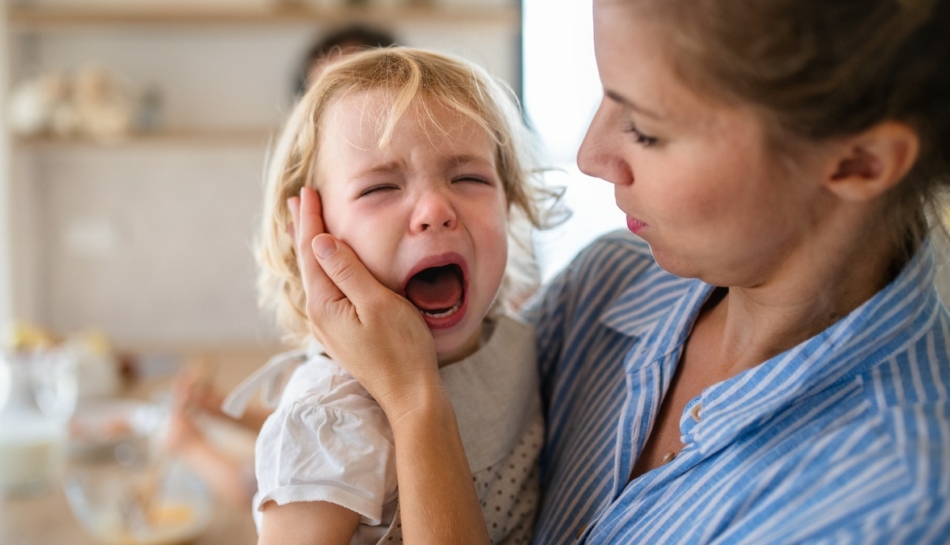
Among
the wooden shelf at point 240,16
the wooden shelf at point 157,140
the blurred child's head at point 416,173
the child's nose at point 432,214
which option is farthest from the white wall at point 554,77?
the child's nose at point 432,214

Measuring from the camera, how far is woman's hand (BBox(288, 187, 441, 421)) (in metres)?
0.83

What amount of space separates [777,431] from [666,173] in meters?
0.27

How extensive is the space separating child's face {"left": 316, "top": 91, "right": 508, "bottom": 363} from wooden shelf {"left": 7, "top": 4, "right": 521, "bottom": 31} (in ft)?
7.83

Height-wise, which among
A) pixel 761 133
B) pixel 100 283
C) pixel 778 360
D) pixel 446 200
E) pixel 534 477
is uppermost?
pixel 761 133

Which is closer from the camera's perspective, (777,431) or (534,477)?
(777,431)

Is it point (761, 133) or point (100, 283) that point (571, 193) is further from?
point (100, 283)

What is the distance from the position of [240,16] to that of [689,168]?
294 cm

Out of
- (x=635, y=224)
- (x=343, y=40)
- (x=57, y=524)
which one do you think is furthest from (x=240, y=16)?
(x=635, y=224)

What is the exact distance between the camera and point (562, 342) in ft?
3.76

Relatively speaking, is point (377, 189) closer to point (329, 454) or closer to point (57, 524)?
point (329, 454)

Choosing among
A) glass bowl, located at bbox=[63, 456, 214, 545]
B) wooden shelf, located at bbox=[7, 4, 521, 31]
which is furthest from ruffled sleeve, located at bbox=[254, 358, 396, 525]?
wooden shelf, located at bbox=[7, 4, 521, 31]

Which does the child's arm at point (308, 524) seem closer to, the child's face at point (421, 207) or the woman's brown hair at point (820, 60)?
the child's face at point (421, 207)

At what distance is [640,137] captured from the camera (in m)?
0.73

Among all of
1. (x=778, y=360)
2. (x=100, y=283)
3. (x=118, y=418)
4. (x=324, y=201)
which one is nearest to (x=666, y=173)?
(x=778, y=360)
